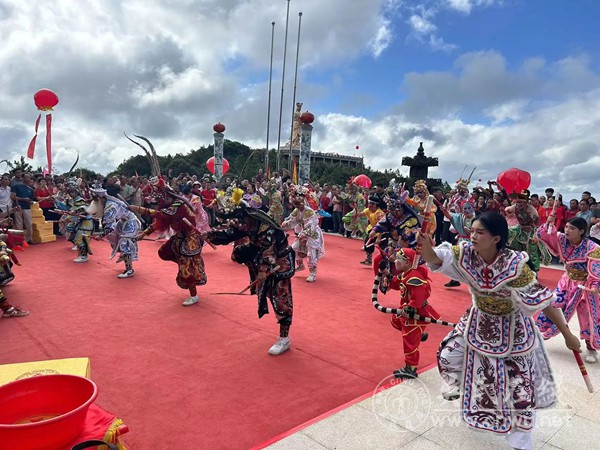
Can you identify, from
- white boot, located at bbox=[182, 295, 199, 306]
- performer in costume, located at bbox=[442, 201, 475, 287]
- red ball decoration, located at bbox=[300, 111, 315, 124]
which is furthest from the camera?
red ball decoration, located at bbox=[300, 111, 315, 124]

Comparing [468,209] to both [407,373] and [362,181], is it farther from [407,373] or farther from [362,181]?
[362,181]

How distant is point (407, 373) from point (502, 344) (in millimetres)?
1281

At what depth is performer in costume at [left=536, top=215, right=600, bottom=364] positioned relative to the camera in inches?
163

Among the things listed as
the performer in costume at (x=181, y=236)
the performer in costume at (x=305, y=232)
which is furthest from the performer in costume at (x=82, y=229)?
the performer in costume at (x=305, y=232)

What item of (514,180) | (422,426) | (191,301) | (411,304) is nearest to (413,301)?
(411,304)

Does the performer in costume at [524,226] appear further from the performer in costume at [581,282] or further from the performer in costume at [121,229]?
the performer in costume at [121,229]

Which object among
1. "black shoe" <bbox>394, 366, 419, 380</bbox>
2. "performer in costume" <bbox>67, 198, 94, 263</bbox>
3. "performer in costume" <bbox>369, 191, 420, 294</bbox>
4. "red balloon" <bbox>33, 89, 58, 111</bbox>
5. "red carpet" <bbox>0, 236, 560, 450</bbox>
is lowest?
"red carpet" <bbox>0, 236, 560, 450</bbox>

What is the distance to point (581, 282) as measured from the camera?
431 cm

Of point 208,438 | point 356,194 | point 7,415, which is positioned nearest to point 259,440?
point 208,438

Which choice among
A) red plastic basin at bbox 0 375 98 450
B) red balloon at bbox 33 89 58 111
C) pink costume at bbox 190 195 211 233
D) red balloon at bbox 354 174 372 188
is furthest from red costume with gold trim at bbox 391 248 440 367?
red balloon at bbox 33 89 58 111

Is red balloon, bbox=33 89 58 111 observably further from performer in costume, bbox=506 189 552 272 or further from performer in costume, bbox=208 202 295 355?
performer in costume, bbox=506 189 552 272

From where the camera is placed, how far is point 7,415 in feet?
5.33

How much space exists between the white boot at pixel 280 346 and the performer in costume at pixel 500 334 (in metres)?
2.02

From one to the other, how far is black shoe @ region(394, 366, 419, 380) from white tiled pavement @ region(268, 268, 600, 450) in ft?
0.43
